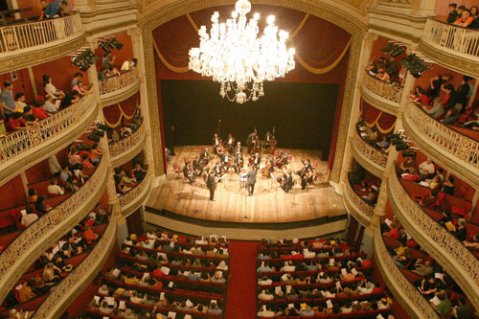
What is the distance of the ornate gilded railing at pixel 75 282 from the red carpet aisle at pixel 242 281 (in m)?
3.69

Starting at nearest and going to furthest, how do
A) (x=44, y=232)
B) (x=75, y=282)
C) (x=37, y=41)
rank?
(x=37, y=41), (x=44, y=232), (x=75, y=282)

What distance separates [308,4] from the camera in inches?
512

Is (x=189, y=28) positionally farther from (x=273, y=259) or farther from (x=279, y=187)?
(x=273, y=259)

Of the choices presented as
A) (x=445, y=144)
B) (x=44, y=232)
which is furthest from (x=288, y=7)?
(x=44, y=232)

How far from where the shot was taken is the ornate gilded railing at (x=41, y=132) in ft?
24.0

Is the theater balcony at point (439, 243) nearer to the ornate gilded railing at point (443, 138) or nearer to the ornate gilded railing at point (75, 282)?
the ornate gilded railing at point (443, 138)

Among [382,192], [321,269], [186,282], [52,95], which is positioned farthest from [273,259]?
[52,95]

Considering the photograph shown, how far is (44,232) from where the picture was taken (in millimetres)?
8477

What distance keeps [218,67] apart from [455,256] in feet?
20.3

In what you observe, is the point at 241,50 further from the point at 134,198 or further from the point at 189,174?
the point at 189,174

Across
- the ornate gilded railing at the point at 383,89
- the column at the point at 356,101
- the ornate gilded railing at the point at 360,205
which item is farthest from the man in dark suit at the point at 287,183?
the ornate gilded railing at the point at 383,89

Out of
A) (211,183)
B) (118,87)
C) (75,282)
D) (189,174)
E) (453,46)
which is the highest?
(453,46)

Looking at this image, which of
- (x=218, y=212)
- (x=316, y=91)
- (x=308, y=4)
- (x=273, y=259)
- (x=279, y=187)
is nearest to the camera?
(x=273, y=259)

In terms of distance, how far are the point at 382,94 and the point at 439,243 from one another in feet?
16.5
